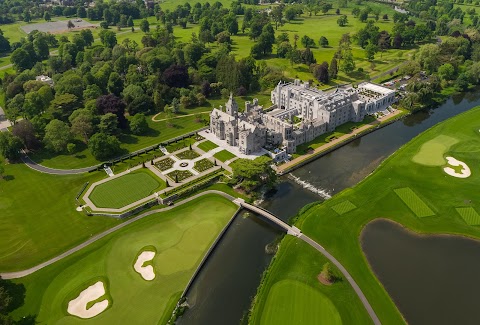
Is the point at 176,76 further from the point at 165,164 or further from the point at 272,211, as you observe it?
the point at 272,211

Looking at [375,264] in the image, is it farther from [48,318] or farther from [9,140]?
[9,140]

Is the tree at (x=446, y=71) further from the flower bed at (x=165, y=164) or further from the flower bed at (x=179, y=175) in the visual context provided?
the flower bed at (x=165, y=164)

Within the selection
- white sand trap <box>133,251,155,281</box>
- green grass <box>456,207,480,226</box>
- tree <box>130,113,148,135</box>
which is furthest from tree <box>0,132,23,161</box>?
green grass <box>456,207,480,226</box>

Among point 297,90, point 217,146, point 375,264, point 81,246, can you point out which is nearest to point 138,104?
point 217,146

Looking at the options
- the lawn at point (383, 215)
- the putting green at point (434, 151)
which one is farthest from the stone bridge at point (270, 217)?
the putting green at point (434, 151)

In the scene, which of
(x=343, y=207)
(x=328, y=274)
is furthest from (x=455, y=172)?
(x=328, y=274)

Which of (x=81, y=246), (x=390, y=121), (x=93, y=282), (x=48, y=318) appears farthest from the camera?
(x=390, y=121)
